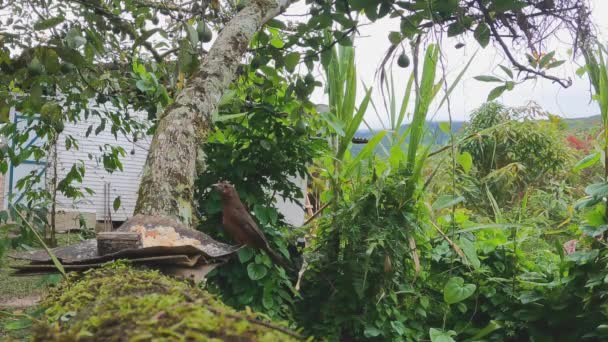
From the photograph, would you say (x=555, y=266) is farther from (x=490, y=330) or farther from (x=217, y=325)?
(x=217, y=325)

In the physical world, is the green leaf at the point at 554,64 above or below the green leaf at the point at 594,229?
above

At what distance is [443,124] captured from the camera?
2.37 m

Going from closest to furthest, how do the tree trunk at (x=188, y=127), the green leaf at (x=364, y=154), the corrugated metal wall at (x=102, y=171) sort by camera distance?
the tree trunk at (x=188, y=127) → the green leaf at (x=364, y=154) → the corrugated metal wall at (x=102, y=171)

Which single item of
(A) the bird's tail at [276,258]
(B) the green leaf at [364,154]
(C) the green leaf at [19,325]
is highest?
(B) the green leaf at [364,154]

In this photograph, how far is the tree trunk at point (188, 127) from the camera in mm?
1478

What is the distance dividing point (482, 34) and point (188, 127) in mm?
969

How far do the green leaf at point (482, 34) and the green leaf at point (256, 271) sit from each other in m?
1.19

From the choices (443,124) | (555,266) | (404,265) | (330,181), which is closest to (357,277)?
(404,265)

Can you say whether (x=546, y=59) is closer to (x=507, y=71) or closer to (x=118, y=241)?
(x=507, y=71)

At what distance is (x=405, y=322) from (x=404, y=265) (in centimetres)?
27

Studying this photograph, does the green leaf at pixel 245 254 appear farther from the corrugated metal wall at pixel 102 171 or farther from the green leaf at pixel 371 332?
the corrugated metal wall at pixel 102 171

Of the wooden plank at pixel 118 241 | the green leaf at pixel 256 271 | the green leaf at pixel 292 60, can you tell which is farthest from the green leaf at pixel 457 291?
the wooden plank at pixel 118 241

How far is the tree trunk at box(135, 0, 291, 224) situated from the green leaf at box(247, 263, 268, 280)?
1.94 feet

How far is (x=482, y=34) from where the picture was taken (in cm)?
163
